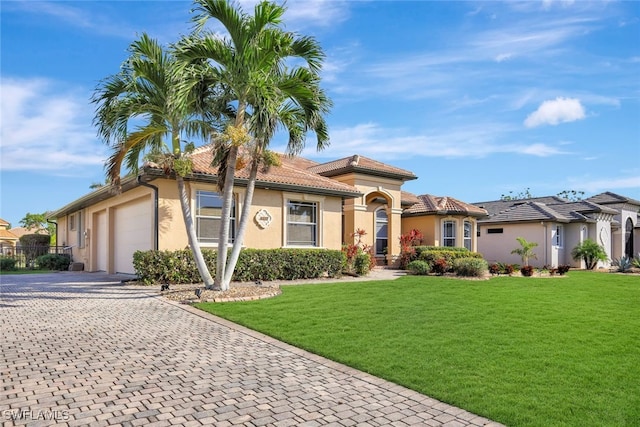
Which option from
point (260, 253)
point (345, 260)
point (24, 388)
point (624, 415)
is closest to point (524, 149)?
point (345, 260)

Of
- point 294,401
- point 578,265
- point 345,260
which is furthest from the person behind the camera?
point 578,265

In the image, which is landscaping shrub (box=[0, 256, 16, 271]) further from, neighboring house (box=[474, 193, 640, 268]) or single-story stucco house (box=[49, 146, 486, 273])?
neighboring house (box=[474, 193, 640, 268])

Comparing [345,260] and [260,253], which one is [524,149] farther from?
[260,253]

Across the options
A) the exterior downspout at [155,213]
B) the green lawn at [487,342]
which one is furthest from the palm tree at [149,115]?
the green lawn at [487,342]

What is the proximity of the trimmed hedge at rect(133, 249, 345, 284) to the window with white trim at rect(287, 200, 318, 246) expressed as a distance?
0.92 m

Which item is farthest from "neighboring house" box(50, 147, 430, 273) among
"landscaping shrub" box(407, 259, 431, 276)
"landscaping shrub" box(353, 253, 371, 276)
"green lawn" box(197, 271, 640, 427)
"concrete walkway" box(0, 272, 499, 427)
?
"concrete walkway" box(0, 272, 499, 427)

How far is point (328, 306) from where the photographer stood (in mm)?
10539

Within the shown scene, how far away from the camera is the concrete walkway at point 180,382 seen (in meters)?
4.23

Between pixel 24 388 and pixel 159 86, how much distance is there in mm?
9256

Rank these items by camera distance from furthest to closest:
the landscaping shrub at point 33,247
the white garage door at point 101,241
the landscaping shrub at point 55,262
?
the landscaping shrub at point 33,247
the landscaping shrub at point 55,262
the white garage door at point 101,241

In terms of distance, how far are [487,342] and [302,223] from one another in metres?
12.7

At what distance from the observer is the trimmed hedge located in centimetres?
1455

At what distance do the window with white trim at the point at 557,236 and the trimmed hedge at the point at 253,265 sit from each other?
1882 centimetres

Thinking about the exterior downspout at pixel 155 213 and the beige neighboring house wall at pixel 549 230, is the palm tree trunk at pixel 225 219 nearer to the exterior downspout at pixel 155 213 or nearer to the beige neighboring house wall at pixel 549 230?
the exterior downspout at pixel 155 213
